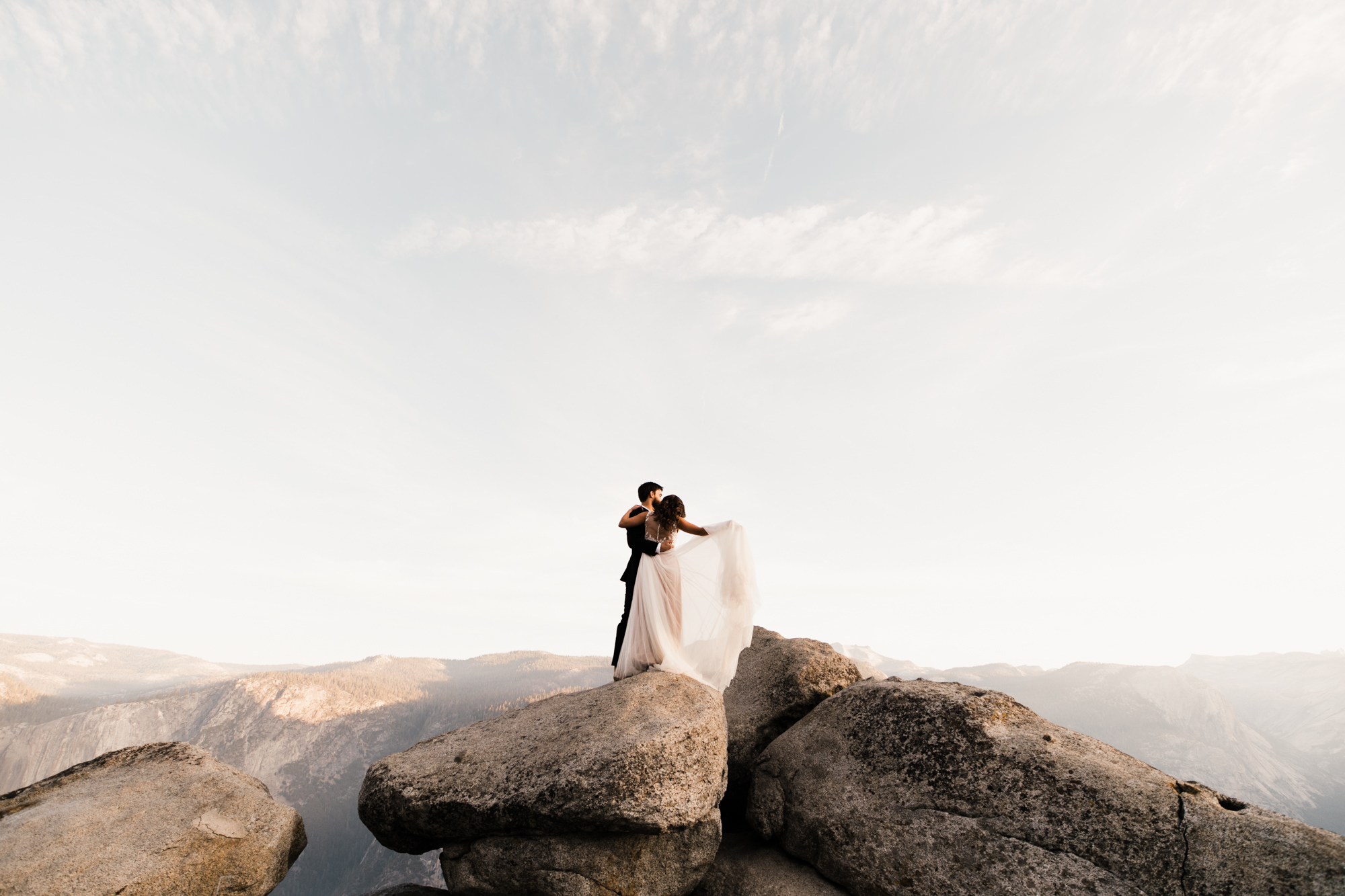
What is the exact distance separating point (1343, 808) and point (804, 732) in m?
308

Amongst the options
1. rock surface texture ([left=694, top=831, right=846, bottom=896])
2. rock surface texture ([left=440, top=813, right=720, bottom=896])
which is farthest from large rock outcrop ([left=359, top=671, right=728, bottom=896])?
rock surface texture ([left=694, top=831, right=846, bottom=896])

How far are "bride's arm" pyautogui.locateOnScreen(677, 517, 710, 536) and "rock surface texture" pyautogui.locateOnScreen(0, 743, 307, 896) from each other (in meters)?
10.0

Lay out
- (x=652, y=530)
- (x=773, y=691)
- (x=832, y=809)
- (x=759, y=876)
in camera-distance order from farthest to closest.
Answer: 1. (x=773, y=691)
2. (x=652, y=530)
3. (x=759, y=876)
4. (x=832, y=809)

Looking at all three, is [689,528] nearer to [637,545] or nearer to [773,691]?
[637,545]

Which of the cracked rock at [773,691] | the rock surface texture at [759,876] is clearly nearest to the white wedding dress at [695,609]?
the cracked rock at [773,691]

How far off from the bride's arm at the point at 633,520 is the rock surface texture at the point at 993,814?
5915 millimetres

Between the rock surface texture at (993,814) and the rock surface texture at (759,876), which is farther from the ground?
the rock surface texture at (993,814)

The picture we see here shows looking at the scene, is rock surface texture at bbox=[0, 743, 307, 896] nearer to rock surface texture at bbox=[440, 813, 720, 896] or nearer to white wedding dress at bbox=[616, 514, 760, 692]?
rock surface texture at bbox=[440, 813, 720, 896]

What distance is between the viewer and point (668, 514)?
47.8ft

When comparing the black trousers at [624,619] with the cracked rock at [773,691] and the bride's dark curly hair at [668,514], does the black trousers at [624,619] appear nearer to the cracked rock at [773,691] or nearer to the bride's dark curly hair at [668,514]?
the bride's dark curly hair at [668,514]

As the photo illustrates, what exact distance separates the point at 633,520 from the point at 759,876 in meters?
7.67

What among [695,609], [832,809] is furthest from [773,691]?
[832,809]

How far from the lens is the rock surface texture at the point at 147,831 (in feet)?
29.7

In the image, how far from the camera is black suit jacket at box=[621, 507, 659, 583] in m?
14.3
